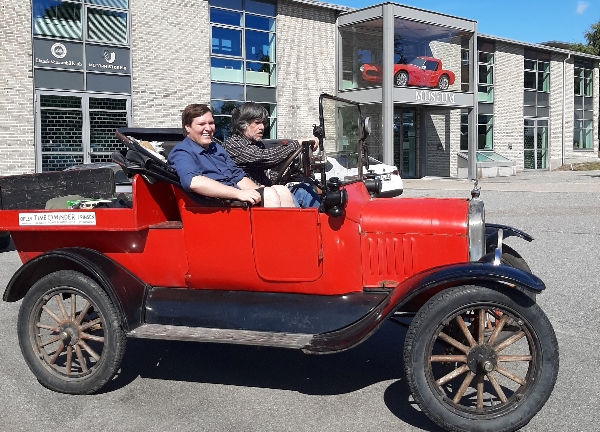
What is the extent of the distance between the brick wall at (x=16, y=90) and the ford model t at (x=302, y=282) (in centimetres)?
1582

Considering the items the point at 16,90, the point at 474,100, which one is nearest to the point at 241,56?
the point at 16,90

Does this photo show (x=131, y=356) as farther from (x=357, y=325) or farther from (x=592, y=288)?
(x=592, y=288)

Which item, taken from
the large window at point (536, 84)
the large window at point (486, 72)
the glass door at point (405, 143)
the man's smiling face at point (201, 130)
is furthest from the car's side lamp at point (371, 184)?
the large window at point (536, 84)

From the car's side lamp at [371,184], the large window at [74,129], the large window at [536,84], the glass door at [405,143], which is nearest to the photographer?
the car's side lamp at [371,184]

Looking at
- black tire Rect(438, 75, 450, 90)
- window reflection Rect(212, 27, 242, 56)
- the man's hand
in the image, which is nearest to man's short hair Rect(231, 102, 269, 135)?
the man's hand

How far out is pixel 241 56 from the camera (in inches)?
945

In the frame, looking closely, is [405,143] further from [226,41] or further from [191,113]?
[191,113]

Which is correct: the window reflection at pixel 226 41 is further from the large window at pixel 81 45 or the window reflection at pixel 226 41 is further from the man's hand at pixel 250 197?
the man's hand at pixel 250 197

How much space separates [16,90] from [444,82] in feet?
54.7

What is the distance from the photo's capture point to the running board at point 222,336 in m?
3.66

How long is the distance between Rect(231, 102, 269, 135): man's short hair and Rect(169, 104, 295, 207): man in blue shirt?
27 centimetres

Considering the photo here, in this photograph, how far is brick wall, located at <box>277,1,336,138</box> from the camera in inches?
990

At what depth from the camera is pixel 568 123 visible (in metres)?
37.5

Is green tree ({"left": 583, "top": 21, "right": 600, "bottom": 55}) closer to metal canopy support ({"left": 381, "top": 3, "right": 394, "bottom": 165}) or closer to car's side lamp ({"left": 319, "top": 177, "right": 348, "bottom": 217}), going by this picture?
metal canopy support ({"left": 381, "top": 3, "right": 394, "bottom": 165})
